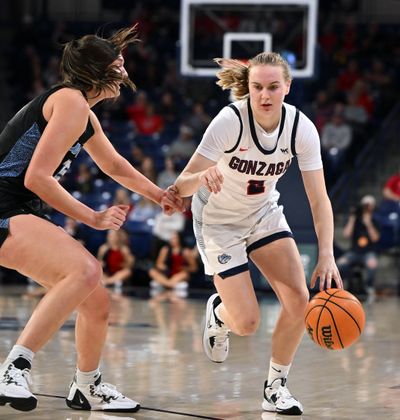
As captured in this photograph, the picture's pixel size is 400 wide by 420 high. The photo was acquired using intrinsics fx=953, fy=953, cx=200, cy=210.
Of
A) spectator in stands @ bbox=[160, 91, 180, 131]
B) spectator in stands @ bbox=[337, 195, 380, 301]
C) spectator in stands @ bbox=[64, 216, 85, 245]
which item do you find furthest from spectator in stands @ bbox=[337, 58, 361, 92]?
spectator in stands @ bbox=[64, 216, 85, 245]

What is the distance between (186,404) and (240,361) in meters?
1.79

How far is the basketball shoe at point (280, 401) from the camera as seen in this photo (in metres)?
5.12

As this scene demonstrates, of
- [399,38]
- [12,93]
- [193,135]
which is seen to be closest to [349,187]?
[193,135]

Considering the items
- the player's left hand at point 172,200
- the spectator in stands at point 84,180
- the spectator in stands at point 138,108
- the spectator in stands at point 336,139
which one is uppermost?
the spectator in stands at point 138,108

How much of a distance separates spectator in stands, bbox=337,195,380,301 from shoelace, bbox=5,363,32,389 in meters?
8.69

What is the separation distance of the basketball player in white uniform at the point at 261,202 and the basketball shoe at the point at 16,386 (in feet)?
4.27

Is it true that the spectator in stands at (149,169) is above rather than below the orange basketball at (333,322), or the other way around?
above

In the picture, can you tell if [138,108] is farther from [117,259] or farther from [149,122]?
[117,259]

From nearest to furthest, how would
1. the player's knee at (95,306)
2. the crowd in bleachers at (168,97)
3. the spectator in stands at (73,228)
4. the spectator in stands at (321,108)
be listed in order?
the player's knee at (95,306) < the spectator in stands at (73,228) < the crowd in bleachers at (168,97) < the spectator in stands at (321,108)

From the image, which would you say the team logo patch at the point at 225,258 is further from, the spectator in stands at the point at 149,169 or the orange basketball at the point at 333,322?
the spectator in stands at the point at 149,169

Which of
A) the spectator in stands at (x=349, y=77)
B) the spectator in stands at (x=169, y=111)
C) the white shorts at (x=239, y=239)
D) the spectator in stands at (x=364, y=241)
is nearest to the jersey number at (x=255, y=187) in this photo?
the white shorts at (x=239, y=239)

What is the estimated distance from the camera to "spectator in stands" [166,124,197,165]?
50.1ft

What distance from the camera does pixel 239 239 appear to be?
18.0ft

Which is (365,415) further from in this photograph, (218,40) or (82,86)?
(218,40)
